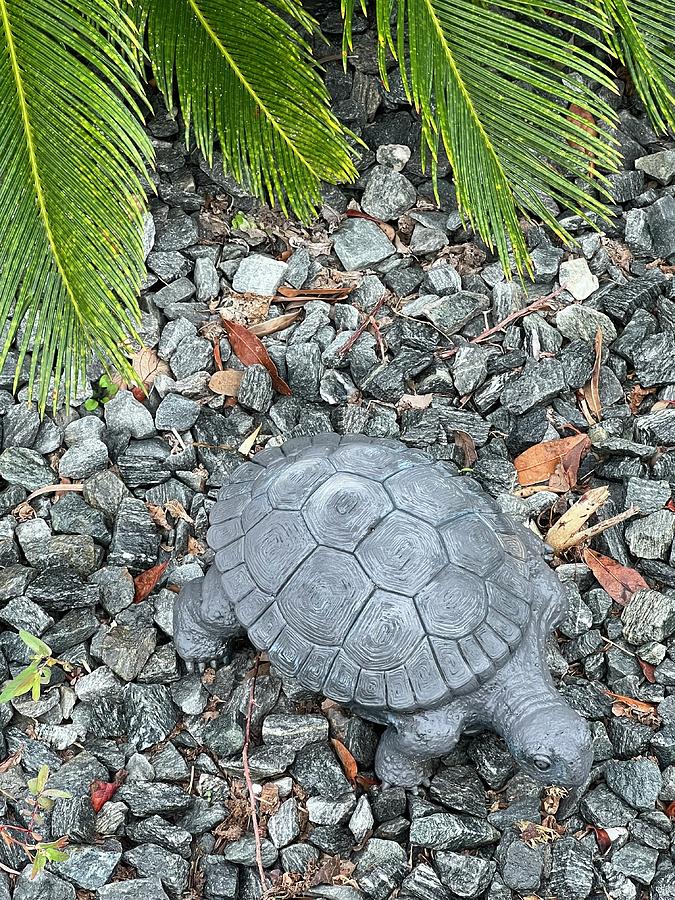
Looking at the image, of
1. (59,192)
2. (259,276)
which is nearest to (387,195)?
(259,276)

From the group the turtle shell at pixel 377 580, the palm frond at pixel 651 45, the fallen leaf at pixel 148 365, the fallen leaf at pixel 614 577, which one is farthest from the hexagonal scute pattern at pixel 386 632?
the palm frond at pixel 651 45

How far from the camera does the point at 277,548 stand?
9.27 feet

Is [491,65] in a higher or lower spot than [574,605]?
higher

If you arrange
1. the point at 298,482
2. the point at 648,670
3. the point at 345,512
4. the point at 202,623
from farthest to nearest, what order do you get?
the point at 648,670
the point at 202,623
the point at 298,482
the point at 345,512

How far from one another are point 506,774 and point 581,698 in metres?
0.37

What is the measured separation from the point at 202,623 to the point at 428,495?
2.76ft

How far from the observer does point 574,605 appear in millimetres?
3229

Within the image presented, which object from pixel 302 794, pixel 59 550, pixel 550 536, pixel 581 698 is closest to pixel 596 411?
pixel 550 536

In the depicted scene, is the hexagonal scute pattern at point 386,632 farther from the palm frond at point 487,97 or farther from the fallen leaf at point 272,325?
the fallen leaf at point 272,325

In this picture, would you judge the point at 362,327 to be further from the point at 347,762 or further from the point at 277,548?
the point at 347,762

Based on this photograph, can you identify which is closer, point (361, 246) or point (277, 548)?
point (277, 548)

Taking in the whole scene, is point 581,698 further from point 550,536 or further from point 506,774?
point 550,536

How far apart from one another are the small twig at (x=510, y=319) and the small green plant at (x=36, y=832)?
2.15 meters

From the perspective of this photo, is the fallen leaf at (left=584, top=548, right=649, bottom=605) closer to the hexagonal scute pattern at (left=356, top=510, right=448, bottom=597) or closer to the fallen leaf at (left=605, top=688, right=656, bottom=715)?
the fallen leaf at (left=605, top=688, right=656, bottom=715)
